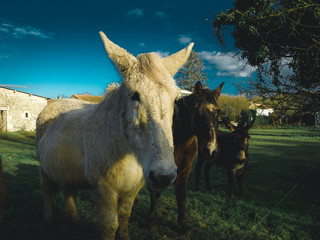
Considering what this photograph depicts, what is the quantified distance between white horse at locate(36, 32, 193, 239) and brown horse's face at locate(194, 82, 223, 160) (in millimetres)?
1334

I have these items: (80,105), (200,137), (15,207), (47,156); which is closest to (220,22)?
(200,137)

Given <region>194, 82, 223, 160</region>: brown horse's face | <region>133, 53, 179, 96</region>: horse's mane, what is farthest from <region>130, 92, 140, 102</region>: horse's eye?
<region>194, 82, 223, 160</region>: brown horse's face

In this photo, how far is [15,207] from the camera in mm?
4070

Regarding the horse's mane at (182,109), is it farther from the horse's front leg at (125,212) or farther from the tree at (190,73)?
the tree at (190,73)

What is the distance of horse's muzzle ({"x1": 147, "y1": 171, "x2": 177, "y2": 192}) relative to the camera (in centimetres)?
131

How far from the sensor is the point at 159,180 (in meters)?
1.32

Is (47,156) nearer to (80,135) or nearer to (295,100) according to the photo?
(80,135)

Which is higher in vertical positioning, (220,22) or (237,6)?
(237,6)

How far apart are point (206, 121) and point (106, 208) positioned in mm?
2176

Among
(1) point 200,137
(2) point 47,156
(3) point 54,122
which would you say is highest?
(3) point 54,122

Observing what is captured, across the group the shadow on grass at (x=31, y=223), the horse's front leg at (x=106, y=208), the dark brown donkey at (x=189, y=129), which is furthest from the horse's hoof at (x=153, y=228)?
the horse's front leg at (x=106, y=208)

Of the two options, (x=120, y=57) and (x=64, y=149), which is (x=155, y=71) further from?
(x=64, y=149)

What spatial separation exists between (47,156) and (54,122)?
2.01 feet

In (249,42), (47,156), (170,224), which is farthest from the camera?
(249,42)
